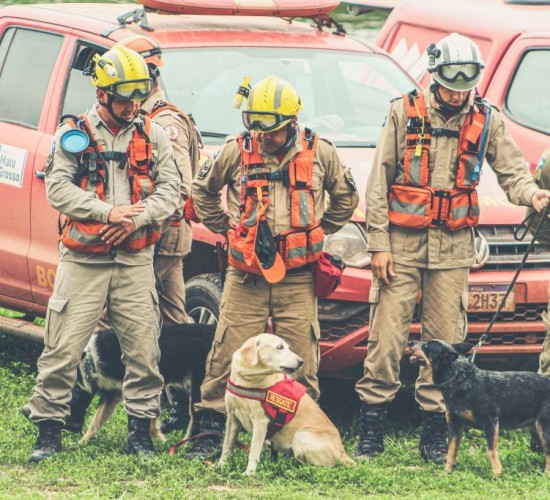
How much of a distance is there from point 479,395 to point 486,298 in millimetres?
775

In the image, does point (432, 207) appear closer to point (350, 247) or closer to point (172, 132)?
point (350, 247)

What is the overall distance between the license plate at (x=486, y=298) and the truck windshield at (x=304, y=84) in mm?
1247

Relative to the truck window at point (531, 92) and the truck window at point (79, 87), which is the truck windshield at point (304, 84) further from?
the truck window at point (531, 92)

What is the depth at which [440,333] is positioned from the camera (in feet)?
22.9

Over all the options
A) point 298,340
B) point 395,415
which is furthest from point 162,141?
point 395,415

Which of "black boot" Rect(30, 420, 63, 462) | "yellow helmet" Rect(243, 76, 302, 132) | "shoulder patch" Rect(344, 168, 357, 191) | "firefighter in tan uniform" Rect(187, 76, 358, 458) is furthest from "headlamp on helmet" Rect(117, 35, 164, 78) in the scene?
"black boot" Rect(30, 420, 63, 462)

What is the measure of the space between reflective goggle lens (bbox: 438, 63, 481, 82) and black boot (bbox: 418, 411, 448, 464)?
5.47 feet

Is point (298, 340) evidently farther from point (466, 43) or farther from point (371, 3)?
point (371, 3)

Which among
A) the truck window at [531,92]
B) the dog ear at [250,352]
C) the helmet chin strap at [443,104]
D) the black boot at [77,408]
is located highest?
the helmet chin strap at [443,104]

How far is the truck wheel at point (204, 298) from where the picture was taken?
7.65m

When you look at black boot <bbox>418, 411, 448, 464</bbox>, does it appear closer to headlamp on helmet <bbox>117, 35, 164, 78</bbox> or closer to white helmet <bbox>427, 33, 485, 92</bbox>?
white helmet <bbox>427, 33, 485, 92</bbox>

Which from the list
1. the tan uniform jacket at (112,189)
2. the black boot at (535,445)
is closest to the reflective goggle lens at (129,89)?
the tan uniform jacket at (112,189)

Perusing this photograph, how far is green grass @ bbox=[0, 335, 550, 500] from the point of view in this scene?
20.5 ft

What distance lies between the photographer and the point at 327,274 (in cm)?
677
